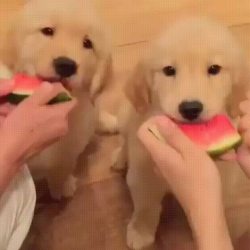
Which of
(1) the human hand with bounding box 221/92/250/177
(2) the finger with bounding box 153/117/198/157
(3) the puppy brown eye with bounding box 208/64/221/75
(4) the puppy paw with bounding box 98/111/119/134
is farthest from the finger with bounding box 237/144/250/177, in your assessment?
(4) the puppy paw with bounding box 98/111/119/134

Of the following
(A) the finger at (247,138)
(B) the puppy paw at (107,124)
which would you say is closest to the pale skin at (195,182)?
(A) the finger at (247,138)

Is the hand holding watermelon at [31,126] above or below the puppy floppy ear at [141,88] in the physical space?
above

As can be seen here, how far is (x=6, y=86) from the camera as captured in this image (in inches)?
49.1

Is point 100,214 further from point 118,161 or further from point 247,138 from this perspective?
point 247,138

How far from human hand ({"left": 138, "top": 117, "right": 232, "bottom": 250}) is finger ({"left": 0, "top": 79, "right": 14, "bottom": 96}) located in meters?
0.36

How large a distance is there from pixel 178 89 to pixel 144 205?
346 millimetres

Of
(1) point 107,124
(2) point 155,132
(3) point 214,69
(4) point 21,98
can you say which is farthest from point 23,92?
(1) point 107,124

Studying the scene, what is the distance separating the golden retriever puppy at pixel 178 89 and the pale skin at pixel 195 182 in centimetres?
23

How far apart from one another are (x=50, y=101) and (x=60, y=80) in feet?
0.62

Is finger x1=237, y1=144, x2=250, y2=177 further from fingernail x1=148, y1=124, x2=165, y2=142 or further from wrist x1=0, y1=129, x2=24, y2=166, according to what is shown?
wrist x1=0, y1=129, x2=24, y2=166

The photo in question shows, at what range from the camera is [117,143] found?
182cm

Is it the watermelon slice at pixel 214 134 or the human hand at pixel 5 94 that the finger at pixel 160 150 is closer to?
the watermelon slice at pixel 214 134

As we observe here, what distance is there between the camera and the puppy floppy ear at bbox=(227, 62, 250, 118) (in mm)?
1384

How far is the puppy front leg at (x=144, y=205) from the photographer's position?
1461 millimetres
